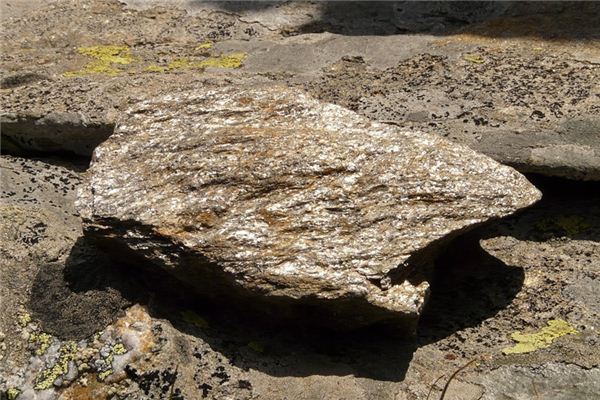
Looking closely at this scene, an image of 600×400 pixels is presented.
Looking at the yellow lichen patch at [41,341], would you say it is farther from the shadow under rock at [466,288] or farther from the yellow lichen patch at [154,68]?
the yellow lichen patch at [154,68]

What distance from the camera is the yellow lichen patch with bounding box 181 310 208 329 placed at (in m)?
1.96

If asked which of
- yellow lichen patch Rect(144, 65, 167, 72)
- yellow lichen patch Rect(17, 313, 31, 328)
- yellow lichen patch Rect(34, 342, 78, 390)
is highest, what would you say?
yellow lichen patch Rect(144, 65, 167, 72)

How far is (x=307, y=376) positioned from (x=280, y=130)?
640 mm

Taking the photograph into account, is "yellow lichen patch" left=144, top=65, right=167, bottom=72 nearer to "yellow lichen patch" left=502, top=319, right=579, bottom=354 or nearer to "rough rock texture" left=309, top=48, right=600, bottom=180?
"rough rock texture" left=309, top=48, right=600, bottom=180

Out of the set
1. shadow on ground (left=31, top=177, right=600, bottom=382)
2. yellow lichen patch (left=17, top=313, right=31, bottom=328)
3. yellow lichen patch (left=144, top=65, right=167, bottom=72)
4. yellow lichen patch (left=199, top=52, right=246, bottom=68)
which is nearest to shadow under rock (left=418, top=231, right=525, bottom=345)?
shadow on ground (left=31, top=177, right=600, bottom=382)

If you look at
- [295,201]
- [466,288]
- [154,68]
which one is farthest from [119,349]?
[154,68]

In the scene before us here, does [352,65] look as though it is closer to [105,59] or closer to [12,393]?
[105,59]

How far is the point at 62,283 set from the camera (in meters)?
2.03

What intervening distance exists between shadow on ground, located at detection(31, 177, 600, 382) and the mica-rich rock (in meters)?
0.10

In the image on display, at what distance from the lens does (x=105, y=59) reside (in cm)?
296

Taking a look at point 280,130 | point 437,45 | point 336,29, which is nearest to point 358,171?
point 280,130

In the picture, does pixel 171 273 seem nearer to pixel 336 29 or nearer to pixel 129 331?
pixel 129 331

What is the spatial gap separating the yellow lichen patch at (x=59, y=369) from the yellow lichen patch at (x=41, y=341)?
1.6 inches

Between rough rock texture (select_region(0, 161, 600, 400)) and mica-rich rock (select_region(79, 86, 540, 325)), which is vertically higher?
mica-rich rock (select_region(79, 86, 540, 325))
